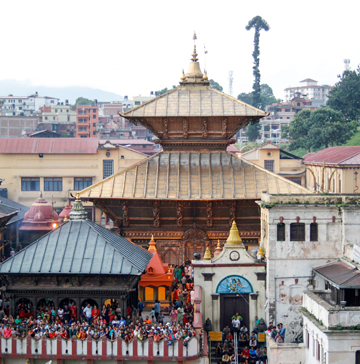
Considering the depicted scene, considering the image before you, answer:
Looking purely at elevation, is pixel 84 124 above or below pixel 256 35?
below

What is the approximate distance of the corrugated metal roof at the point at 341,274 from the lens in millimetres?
29312

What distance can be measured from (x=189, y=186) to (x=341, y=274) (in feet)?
38.4

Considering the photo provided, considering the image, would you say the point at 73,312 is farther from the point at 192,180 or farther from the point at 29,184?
the point at 29,184

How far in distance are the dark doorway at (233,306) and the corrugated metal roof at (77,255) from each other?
14.5 feet

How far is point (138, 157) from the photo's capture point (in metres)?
78.7

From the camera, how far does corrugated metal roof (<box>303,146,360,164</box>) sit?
223 feet

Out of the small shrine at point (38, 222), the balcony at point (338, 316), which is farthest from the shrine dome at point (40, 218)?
the balcony at point (338, 316)

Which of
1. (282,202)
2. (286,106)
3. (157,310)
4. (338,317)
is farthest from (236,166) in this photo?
(286,106)

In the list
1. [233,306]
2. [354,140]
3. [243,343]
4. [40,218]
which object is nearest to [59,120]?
[354,140]

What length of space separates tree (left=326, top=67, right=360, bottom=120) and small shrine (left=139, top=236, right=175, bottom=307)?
71.6m

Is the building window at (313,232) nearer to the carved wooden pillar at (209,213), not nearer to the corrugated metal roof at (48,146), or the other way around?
the carved wooden pillar at (209,213)

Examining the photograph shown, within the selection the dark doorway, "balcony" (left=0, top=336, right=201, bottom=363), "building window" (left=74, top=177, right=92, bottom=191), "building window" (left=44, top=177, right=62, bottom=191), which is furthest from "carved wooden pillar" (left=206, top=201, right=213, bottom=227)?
"building window" (left=44, top=177, right=62, bottom=191)

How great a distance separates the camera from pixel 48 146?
253 feet

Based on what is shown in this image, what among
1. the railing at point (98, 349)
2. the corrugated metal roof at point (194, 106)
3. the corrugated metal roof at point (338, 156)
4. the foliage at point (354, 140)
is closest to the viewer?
the railing at point (98, 349)
